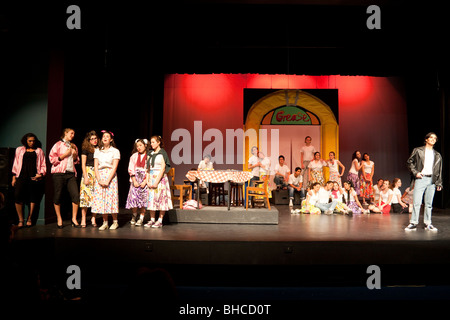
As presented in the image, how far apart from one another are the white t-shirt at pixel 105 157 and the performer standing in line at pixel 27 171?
1.03 metres

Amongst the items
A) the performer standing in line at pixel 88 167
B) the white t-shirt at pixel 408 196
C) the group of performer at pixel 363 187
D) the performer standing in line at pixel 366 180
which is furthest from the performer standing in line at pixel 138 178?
the performer standing in line at pixel 366 180

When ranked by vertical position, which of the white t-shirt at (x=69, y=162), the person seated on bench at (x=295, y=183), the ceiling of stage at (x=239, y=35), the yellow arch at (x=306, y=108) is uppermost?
the ceiling of stage at (x=239, y=35)

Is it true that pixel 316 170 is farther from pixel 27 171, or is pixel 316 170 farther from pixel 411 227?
pixel 27 171

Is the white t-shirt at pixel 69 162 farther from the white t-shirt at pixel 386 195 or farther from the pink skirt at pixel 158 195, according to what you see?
the white t-shirt at pixel 386 195

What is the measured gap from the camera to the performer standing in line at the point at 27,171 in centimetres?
519

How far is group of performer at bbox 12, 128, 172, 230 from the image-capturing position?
495 cm

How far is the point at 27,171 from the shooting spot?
5.20m

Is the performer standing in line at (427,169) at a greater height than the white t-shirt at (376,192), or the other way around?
the performer standing in line at (427,169)

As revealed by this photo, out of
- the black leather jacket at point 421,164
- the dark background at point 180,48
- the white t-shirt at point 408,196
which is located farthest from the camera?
the white t-shirt at point 408,196

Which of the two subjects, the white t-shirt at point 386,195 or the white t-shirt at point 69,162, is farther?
the white t-shirt at point 386,195

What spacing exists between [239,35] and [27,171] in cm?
447

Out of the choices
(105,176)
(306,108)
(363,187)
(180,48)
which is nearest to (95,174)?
(105,176)

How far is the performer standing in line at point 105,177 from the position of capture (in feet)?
16.1

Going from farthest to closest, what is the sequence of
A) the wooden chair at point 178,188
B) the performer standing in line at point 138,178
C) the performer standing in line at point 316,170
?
the performer standing in line at point 316,170 → the wooden chair at point 178,188 → the performer standing in line at point 138,178
